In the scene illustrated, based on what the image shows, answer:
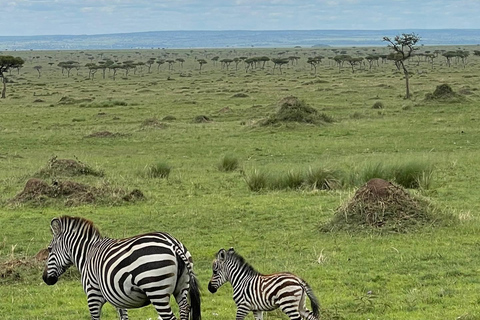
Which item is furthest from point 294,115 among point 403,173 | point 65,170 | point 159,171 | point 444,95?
point 403,173

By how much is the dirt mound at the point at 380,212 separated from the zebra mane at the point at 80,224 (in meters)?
6.62

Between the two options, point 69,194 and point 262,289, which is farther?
point 69,194

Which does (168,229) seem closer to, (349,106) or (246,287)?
(246,287)

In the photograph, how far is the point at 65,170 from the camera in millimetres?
19797

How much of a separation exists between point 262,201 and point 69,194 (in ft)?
15.5

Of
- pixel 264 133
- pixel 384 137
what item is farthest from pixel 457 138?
pixel 264 133

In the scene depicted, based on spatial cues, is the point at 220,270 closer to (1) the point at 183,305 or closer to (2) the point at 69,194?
(1) the point at 183,305

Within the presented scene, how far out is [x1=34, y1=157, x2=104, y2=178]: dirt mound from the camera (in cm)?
1964

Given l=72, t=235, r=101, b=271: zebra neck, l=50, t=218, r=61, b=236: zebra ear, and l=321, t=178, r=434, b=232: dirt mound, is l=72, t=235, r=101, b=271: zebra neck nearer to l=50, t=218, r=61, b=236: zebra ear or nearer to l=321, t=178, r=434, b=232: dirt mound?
l=50, t=218, r=61, b=236: zebra ear


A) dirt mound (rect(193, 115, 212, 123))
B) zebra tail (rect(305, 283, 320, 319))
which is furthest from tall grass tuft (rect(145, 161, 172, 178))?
dirt mound (rect(193, 115, 212, 123))

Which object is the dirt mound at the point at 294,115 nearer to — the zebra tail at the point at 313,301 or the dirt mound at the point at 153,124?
the dirt mound at the point at 153,124

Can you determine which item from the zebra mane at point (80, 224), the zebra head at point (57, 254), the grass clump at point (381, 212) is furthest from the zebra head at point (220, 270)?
the grass clump at point (381, 212)

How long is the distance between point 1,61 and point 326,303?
52.7 m

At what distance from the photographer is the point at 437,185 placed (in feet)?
55.8
